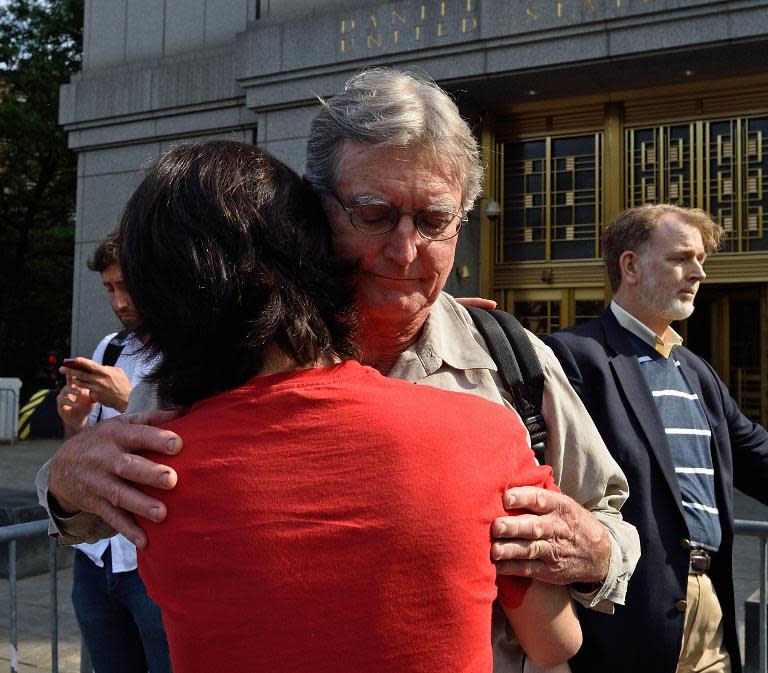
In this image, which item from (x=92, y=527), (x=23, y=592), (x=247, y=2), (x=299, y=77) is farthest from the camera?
(x=247, y=2)

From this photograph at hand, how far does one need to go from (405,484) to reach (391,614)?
174 millimetres

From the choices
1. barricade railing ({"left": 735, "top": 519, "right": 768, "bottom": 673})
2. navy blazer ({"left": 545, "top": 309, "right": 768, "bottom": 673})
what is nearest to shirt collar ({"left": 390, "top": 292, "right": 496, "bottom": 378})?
navy blazer ({"left": 545, "top": 309, "right": 768, "bottom": 673})

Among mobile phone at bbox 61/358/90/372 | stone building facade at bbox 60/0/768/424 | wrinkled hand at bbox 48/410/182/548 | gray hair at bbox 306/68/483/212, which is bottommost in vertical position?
wrinkled hand at bbox 48/410/182/548

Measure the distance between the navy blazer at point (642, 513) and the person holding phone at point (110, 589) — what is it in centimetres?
140

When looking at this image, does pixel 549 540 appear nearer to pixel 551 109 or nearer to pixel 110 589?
pixel 110 589

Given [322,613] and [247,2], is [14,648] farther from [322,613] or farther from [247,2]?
[247,2]

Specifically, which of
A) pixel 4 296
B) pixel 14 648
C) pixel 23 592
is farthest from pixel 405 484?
pixel 4 296

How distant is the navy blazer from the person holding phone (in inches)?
55.3

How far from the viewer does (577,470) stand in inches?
63.4

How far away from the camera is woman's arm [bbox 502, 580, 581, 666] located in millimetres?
1325

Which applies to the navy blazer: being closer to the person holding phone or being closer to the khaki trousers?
the khaki trousers

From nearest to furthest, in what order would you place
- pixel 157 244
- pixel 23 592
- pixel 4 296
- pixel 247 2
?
pixel 157 244 < pixel 23 592 < pixel 247 2 < pixel 4 296

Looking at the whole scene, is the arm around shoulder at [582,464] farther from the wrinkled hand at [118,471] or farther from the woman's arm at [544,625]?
the wrinkled hand at [118,471]

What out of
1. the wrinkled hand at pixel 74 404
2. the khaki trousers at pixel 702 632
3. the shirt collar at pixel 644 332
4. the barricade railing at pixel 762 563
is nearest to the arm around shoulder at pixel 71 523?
the wrinkled hand at pixel 74 404
